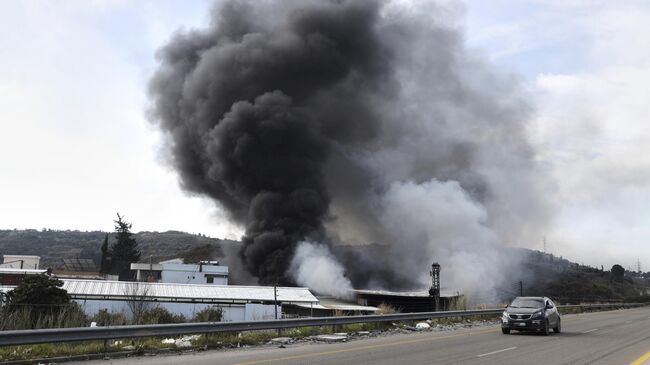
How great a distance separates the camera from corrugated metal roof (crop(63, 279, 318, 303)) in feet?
153

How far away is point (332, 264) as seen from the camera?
67625mm

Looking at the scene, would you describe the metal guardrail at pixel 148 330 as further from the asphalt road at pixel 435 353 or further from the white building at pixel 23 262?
the white building at pixel 23 262

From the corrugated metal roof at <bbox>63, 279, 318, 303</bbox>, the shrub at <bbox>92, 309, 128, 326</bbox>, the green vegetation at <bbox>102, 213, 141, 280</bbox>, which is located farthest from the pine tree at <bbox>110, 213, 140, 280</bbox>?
the shrub at <bbox>92, 309, 128, 326</bbox>

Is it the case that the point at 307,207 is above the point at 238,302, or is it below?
above

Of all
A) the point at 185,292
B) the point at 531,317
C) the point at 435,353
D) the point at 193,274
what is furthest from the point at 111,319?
the point at 193,274

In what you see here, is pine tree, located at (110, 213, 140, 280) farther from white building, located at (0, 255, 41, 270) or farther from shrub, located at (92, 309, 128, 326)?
shrub, located at (92, 309, 128, 326)

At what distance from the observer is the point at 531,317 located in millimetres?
18250

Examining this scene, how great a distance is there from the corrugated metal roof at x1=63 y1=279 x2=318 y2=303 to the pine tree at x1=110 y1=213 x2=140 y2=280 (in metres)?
43.3

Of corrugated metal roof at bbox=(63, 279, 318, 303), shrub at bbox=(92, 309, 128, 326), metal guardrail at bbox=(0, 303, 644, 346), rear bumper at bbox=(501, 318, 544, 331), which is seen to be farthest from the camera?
corrugated metal roof at bbox=(63, 279, 318, 303)

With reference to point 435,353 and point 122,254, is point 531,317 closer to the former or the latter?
point 435,353

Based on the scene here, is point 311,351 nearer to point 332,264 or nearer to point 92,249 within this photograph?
point 332,264

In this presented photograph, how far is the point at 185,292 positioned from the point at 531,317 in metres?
38.6

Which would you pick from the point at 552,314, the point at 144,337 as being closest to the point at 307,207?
the point at 552,314

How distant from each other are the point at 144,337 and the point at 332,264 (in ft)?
181
